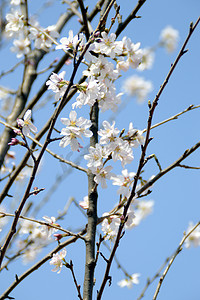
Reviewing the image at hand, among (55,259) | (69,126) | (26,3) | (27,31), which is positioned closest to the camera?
(69,126)

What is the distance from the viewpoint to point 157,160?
1267 millimetres

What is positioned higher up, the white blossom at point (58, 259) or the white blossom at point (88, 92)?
the white blossom at point (88, 92)

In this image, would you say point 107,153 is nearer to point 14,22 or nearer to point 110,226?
point 110,226

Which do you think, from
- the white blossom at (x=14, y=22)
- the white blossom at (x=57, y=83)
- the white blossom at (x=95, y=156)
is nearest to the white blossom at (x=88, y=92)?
the white blossom at (x=57, y=83)

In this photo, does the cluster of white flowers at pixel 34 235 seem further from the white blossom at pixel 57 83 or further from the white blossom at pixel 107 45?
the white blossom at pixel 107 45

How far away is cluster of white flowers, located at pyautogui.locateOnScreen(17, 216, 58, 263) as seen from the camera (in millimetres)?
1441

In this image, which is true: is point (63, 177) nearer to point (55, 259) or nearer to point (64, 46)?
point (55, 259)

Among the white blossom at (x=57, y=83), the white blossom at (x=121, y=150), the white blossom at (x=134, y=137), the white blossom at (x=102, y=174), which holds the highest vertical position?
the white blossom at (x=57, y=83)

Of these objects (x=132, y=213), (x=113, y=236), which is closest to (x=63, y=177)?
(x=113, y=236)

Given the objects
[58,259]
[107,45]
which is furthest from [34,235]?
[107,45]

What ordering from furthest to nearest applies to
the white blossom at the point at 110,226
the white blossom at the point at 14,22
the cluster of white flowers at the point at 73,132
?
1. the white blossom at the point at 14,22
2. the white blossom at the point at 110,226
3. the cluster of white flowers at the point at 73,132

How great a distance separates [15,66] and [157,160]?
1.89 m

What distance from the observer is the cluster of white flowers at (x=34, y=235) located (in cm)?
144

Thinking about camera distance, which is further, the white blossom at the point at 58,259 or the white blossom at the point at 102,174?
the white blossom at the point at 58,259
